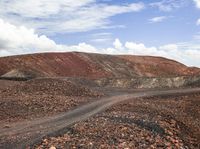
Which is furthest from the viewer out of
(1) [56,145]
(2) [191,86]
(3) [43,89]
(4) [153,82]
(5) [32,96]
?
(4) [153,82]

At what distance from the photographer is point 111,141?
66.0 ft

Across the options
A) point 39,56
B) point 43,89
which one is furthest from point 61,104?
point 39,56

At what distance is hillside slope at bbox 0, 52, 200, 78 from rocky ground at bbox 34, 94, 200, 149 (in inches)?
1335

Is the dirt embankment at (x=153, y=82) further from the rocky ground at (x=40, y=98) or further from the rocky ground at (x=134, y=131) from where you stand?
the rocky ground at (x=134, y=131)

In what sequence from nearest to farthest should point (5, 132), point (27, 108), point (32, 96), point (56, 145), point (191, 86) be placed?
1. point (56, 145)
2. point (5, 132)
3. point (27, 108)
4. point (32, 96)
5. point (191, 86)

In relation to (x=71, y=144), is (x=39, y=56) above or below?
above

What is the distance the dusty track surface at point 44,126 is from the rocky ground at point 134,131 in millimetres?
1244

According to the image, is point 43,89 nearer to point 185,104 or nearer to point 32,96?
point 32,96

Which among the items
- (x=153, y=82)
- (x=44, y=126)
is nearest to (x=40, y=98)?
→ (x=44, y=126)

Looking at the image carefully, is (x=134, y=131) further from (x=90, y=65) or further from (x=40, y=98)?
(x=90, y=65)

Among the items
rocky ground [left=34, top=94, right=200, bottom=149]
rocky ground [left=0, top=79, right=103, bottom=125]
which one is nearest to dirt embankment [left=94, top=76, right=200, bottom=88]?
rocky ground [left=0, top=79, right=103, bottom=125]

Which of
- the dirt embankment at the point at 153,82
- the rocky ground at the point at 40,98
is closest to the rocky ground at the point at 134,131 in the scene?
the rocky ground at the point at 40,98

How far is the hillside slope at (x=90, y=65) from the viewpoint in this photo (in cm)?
6738

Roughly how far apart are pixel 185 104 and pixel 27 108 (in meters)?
14.3
